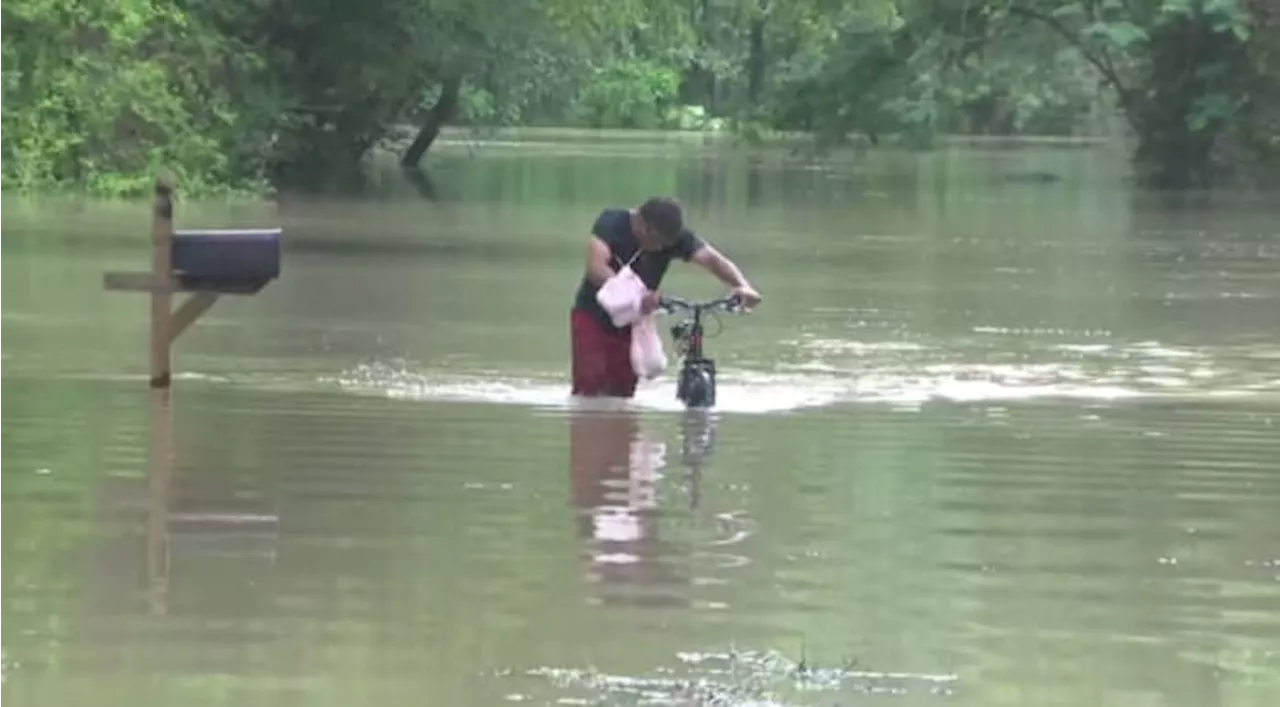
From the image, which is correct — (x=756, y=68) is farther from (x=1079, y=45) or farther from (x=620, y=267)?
(x=620, y=267)

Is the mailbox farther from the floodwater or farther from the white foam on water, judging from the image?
the white foam on water

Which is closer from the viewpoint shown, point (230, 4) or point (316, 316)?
point (316, 316)

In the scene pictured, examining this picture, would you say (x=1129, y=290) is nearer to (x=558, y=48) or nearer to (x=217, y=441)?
(x=217, y=441)

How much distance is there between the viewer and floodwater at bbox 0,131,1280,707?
890 centimetres

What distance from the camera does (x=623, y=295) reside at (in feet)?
52.0

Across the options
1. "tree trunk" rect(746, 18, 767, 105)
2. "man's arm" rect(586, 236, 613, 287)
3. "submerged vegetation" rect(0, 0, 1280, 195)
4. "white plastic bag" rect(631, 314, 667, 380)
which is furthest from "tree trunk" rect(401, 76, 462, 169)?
"man's arm" rect(586, 236, 613, 287)

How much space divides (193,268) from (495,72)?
3711 centimetres

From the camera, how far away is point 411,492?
12.8m

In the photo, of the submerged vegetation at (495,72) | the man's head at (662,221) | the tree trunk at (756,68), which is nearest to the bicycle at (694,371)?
the man's head at (662,221)

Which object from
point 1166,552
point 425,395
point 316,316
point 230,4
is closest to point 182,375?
point 425,395

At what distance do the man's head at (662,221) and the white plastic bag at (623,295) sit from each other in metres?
0.24

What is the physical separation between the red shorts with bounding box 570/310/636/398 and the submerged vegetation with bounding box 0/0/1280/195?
20.0 m

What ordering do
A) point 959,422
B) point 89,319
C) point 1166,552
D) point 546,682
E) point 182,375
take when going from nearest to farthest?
point 546,682, point 1166,552, point 959,422, point 182,375, point 89,319

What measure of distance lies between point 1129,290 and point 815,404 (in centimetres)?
1225
